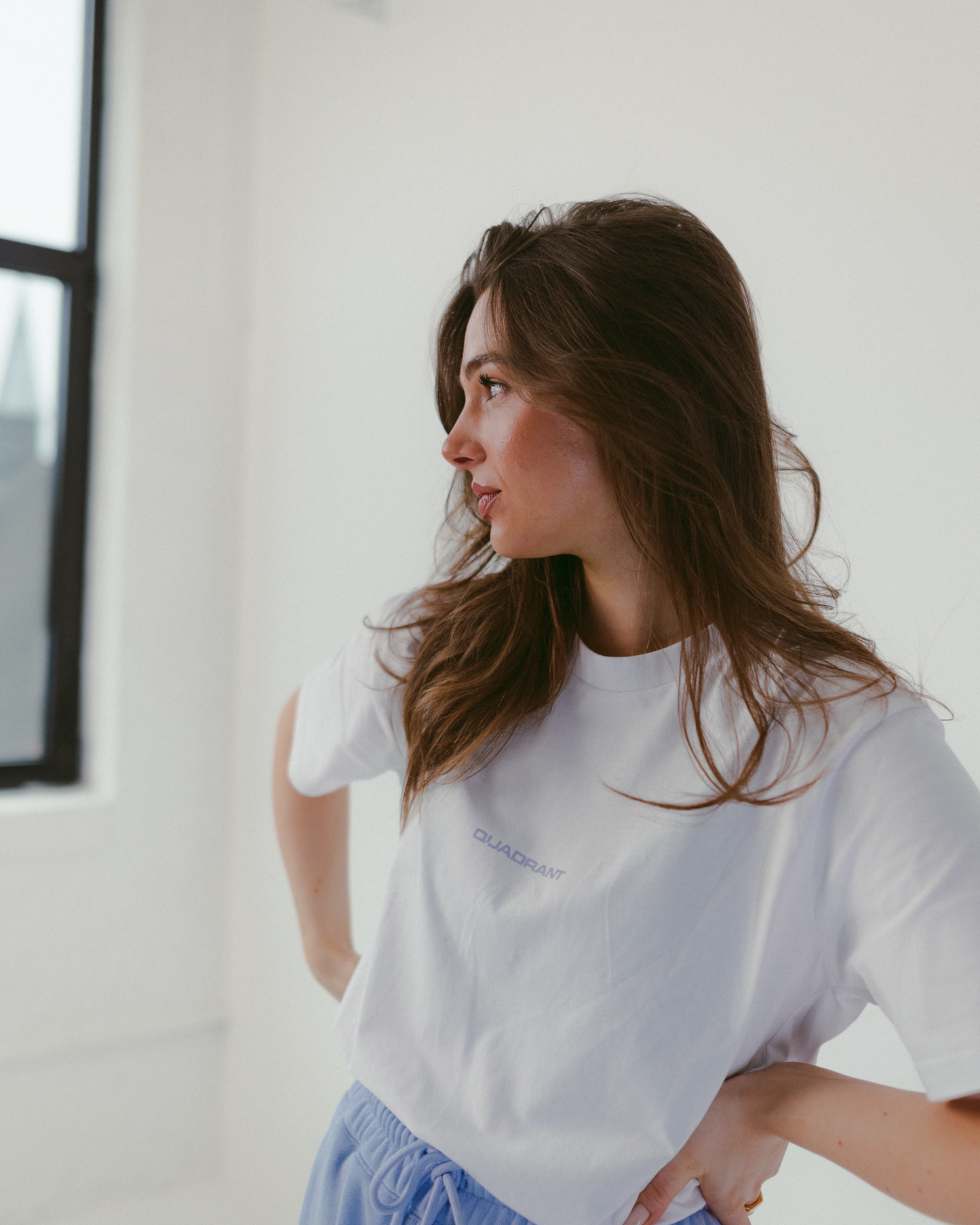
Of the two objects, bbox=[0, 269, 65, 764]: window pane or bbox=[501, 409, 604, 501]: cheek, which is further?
bbox=[0, 269, 65, 764]: window pane

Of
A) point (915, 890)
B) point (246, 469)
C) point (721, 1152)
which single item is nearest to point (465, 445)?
point (915, 890)

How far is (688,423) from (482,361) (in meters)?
0.18

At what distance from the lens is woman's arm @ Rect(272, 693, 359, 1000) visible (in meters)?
1.20

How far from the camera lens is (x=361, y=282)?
1.69 meters

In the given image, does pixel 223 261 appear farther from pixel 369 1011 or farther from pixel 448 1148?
pixel 448 1148

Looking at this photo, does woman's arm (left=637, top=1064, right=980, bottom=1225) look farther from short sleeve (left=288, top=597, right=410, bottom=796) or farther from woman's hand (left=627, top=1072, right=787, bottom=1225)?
short sleeve (left=288, top=597, right=410, bottom=796)

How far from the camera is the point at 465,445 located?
0.85m

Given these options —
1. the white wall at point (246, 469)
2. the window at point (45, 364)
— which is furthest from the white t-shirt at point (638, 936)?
the window at point (45, 364)

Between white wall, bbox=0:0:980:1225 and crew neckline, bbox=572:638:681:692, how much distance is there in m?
0.53

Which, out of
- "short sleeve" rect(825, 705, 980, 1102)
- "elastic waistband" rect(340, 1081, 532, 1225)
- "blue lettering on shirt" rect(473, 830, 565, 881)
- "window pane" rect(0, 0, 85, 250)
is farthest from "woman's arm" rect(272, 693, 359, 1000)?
"window pane" rect(0, 0, 85, 250)

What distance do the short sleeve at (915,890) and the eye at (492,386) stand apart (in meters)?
0.40

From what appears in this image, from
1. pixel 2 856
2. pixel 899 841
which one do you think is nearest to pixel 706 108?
pixel 899 841

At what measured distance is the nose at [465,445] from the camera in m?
0.84

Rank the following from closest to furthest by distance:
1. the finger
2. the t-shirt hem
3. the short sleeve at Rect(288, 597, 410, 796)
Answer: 1. the t-shirt hem
2. the finger
3. the short sleeve at Rect(288, 597, 410, 796)
